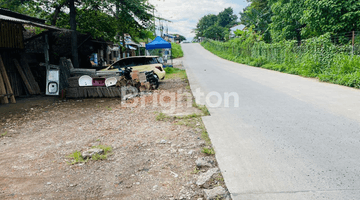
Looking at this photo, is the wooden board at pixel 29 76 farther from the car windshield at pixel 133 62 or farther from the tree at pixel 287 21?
the tree at pixel 287 21

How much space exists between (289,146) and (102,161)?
3.03 meters

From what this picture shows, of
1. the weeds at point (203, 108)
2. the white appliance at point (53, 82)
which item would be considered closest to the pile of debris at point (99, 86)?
the white appliance at point (53, 82)

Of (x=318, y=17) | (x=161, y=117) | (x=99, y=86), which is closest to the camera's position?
(x=161, y=117)

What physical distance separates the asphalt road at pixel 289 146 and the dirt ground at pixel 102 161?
0.40 metres

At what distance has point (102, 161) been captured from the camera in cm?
412

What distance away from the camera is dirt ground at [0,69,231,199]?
3.26 m

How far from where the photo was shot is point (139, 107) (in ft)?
27.0

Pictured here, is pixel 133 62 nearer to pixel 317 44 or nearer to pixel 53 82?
pixel 53 82

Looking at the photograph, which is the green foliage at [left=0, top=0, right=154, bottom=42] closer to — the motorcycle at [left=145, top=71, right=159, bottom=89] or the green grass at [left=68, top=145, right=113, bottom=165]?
the motorcycle at [left=145, top=71, right=159, bottom=89]

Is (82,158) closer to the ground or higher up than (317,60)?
closer to the ground

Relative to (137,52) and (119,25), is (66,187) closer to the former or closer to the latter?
(119,25)

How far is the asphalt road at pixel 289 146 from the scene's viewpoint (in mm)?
3049

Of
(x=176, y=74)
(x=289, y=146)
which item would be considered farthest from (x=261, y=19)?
(x=289, y=146)

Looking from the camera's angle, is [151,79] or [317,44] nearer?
[151,79]
